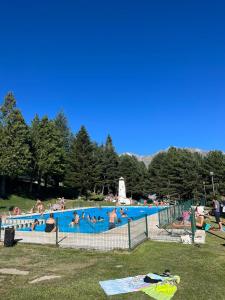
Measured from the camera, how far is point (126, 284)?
7629 mm

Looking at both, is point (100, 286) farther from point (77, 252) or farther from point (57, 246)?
point (57, 246)

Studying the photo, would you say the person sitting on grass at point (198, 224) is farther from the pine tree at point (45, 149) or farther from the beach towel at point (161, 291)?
the pine tree at point (45, 149)

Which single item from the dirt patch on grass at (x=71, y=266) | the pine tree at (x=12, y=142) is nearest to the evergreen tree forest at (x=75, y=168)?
the pine tree at (x=12, y=142)

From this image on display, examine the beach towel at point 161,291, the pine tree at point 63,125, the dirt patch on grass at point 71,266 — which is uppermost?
the pine tree at point 63,125

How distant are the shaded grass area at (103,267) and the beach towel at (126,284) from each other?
0.18 metres

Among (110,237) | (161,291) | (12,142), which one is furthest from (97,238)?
(12,142)

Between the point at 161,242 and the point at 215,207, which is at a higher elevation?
the point at 215,207

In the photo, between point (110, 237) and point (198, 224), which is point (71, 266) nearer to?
point (110, 237)

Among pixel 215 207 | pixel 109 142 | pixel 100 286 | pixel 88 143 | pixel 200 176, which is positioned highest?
pixel 109 142

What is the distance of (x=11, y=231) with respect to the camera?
43.5 feet

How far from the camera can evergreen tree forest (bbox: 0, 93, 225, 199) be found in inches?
1587

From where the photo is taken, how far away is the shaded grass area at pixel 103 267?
7.08m

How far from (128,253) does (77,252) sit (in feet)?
6.33

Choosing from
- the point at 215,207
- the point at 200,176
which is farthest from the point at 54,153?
the point at 215,207
